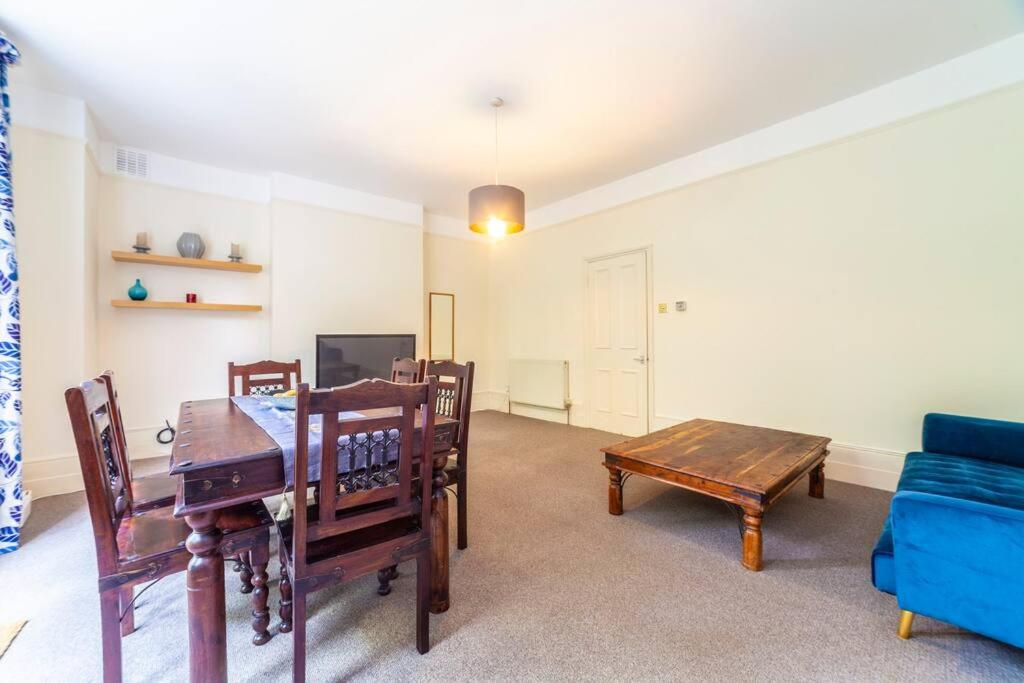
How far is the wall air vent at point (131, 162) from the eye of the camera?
12.2 feet

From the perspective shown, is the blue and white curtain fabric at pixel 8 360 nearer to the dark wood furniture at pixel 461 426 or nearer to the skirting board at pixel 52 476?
the skirting board at pixel 52 476

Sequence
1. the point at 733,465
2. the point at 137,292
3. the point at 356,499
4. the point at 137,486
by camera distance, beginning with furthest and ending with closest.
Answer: the point at 137,292 → the point at 733,465 → the point at 137,486 → the point at 356,499

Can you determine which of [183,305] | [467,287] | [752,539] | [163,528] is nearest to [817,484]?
[752,539]

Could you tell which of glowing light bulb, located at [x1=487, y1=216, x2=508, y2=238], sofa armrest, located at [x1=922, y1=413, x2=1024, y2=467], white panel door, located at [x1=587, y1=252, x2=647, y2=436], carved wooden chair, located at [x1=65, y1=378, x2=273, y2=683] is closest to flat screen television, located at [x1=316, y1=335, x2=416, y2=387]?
white panel door, located at [x1=587, y1=252, x2=647, y2=436]

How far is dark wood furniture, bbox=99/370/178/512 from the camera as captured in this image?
1.65m

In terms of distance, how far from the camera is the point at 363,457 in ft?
4.60

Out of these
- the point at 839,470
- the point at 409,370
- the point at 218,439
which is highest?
the point at 409,370

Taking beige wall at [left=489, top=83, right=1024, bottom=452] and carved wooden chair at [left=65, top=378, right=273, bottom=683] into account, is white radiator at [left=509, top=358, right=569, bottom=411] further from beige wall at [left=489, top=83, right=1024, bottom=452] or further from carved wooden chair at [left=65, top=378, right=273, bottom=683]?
carved wooden chair at [left=65, top=378, right=273, bottom=683]

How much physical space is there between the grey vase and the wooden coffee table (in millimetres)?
4212

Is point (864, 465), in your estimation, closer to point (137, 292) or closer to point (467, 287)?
point (467, 287)

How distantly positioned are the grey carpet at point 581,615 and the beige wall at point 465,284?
12.1 feet

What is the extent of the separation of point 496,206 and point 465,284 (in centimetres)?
337

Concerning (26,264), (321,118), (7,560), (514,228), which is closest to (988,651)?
(514,228)

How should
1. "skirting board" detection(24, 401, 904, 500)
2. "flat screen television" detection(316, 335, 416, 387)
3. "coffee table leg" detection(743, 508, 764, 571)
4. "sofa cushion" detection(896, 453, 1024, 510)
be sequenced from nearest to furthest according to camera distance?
"sofa cushion" detection(896, 453, 1024, 510), "coffee table leg" detection(743, 508, 764, 571), "skirting board" detection(24, 401, 904, 500), "flat screen television" detection(316, 335, 416, 387)
